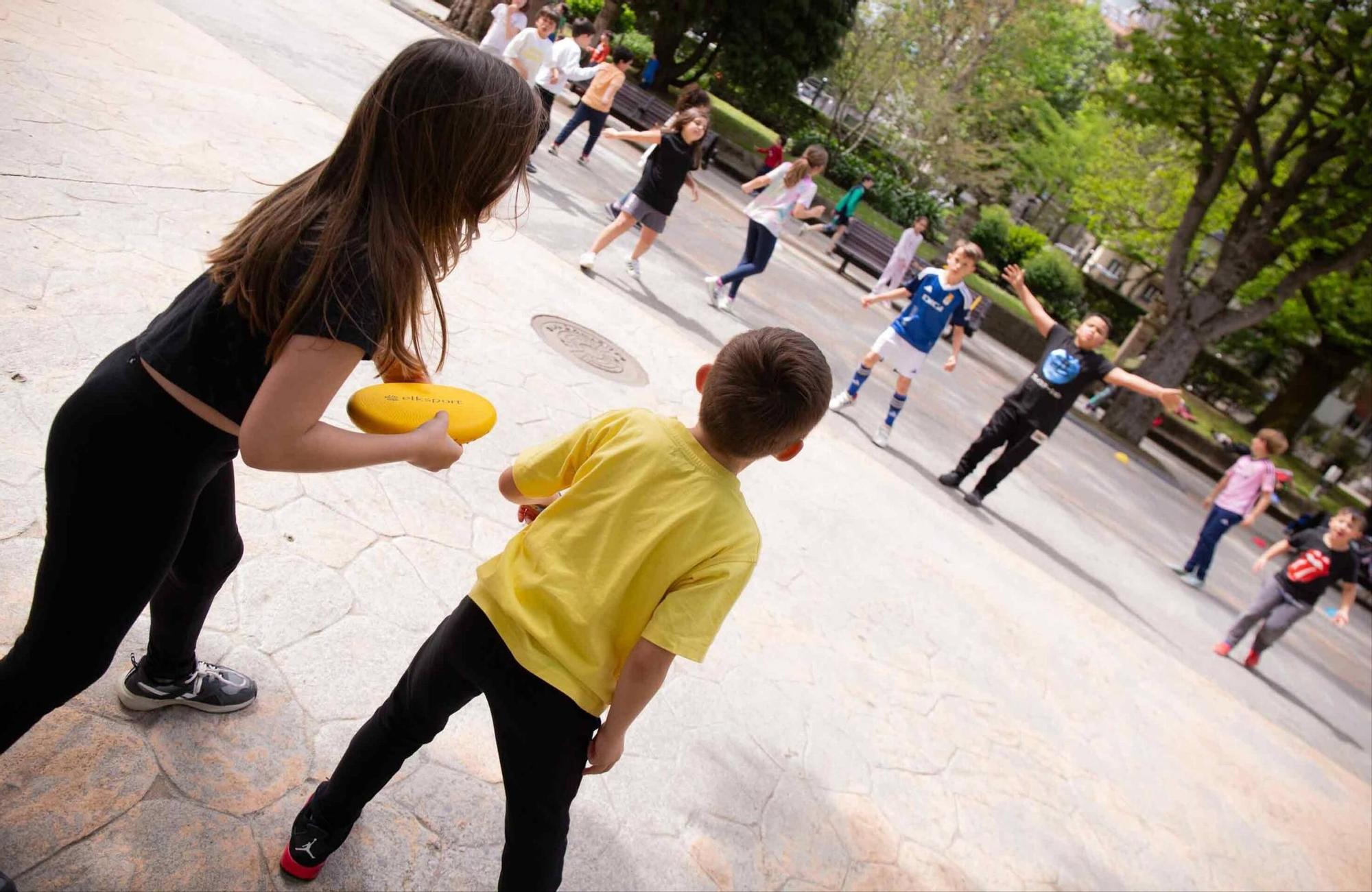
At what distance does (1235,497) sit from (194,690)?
35.3 ft

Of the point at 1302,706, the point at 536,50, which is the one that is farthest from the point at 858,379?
the point at 536,50

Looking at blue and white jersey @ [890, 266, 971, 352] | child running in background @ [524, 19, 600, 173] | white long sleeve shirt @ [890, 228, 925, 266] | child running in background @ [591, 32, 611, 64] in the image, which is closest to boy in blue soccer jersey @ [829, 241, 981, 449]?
blue and white jersey @ [890, 266, 971, 352]

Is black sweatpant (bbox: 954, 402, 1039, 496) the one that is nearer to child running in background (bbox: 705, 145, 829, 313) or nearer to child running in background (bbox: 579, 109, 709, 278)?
child running in background (bbox: 705, 145, 829, 313)

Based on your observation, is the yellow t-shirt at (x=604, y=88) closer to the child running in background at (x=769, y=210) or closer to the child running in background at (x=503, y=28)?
the child running in background at (x=503, y=28)

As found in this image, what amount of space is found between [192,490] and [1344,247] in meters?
23.5

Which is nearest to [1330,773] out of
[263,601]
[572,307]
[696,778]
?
[696,778]

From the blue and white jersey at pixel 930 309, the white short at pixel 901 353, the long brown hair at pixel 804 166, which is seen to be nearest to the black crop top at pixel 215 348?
the blue and white jersey at pixel 930 309

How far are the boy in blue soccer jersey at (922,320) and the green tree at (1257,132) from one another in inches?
507

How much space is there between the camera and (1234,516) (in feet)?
32.0

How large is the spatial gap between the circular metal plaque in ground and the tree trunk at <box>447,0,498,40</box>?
39.5 ft

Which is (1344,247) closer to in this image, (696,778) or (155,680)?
(696,778)

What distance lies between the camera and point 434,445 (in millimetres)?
1659

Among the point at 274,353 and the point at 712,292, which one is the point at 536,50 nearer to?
the point at 712,292

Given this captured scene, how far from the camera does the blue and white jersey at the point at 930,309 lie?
800 cm
